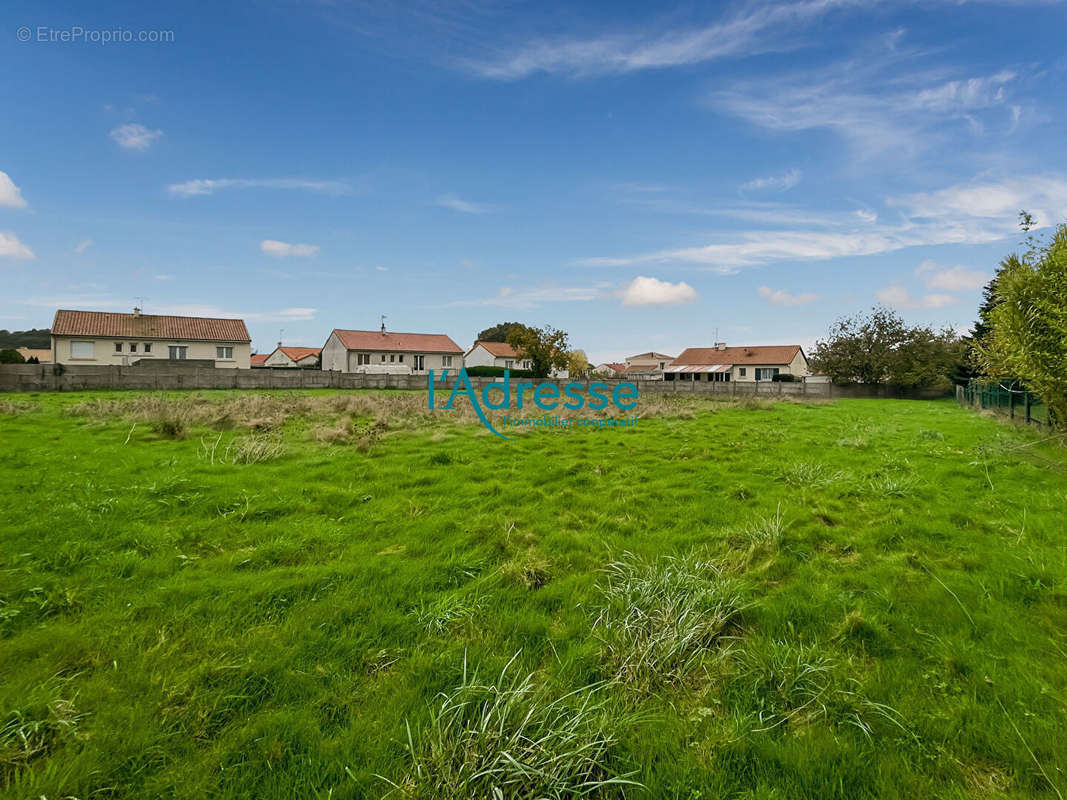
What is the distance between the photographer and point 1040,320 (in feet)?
26.8

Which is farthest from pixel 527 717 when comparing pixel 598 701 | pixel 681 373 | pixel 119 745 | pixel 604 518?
pixel 681 373

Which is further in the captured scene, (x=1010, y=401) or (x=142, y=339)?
(x=142, y=339)

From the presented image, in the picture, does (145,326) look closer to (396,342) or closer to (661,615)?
(396,342)

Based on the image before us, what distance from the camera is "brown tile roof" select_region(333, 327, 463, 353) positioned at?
54.4 m

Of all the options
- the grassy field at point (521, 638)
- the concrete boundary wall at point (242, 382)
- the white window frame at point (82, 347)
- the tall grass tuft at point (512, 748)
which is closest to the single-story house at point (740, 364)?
the concrete boundary wall at point (242, 382)

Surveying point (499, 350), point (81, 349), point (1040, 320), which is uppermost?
point (499, 350)

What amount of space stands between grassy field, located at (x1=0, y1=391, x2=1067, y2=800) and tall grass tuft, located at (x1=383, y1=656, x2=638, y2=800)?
0.05 feet

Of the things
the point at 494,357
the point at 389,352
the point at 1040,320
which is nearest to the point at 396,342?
the point at 389,352

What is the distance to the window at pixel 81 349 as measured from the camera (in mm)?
38219

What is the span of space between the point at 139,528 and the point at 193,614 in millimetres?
2050

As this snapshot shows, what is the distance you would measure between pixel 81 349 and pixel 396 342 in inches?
1074

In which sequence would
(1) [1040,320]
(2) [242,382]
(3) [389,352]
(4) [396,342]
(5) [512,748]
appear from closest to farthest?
(5) [512,748]
(1) [1040,320]
(2) [242,382]
(3) [389,352]
(4) [396,342]

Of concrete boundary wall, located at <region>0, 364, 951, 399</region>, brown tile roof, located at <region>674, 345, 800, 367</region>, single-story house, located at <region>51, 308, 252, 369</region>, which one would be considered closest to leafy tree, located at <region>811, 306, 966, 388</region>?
concrete boundary wall, located at <region>0, 364, 951, 399</region>

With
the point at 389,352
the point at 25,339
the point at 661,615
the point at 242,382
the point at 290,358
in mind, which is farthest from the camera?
the point at 25,339
